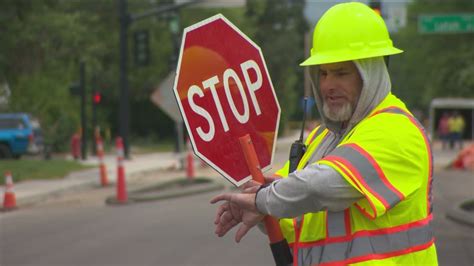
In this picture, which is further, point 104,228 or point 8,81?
point 8,81

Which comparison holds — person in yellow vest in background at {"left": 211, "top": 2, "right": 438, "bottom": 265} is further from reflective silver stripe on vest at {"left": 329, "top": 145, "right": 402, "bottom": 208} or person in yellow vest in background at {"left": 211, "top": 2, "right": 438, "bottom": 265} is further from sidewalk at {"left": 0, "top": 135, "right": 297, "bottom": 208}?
sidewalk at {"left": 0, "top": 135, "right": 297, "bottom": 208}

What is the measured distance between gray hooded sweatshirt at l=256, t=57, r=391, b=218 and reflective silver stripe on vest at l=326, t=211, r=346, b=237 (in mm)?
70

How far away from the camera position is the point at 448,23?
2058cm

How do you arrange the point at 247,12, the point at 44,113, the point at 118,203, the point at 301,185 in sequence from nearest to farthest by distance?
1. the point at 301,185
2. the point at 118,203
3. the point at 44,113
4. the point at 247,12

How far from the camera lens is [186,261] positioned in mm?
7168

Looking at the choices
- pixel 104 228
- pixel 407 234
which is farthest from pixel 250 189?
pixel 104 228

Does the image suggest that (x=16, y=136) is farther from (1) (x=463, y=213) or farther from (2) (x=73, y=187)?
(1) (x=463, y=213)

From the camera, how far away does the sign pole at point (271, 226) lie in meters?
2.29

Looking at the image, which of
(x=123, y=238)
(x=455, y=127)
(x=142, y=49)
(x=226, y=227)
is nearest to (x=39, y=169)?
(x=142, y=49)

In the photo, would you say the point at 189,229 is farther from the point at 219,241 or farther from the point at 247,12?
the point at 247,12

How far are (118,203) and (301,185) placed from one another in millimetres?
10888

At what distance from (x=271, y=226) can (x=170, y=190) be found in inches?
473

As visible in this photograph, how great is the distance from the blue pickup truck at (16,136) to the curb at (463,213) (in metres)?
17.2

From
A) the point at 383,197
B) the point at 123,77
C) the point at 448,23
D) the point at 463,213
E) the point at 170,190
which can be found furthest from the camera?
the point at 123,77
